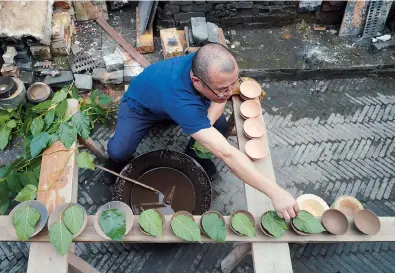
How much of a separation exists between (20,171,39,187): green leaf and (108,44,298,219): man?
114cm

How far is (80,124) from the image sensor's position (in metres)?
3.37

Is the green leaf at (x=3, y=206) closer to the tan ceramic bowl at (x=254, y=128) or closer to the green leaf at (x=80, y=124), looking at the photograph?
the green leaf at (x=80, y=124)

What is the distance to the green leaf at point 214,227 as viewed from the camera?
9.23ft

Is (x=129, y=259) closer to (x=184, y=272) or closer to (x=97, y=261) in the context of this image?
(x=97, y=261)

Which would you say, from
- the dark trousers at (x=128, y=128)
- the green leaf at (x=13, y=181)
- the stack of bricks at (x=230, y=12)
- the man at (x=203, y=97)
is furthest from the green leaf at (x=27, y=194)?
the stack of bricks at (x=230, y=12)

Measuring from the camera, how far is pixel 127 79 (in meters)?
5.03

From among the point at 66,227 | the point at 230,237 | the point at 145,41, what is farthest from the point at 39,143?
the point at 145,41

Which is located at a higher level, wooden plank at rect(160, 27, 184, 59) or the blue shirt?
the blue shirt

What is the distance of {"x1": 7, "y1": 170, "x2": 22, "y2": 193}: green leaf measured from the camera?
3748 mm

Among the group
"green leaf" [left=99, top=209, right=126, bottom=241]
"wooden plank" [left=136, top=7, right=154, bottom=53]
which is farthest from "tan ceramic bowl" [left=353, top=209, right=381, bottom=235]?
"wooden plank" [left=136, top=7, right=154, bottom=53]

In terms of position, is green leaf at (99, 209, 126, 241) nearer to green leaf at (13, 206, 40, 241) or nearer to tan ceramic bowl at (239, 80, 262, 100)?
green leaf at (13, 206, 40, 241)

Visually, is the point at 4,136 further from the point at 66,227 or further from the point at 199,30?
the point at 199,30

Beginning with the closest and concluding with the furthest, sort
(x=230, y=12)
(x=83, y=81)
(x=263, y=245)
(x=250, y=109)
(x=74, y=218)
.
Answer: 1. (x=74, y=218)
2. (x=263, y=245)
3. (x=250, y=109)
4. (x=83, y=81)
5. (x=230, y=12)

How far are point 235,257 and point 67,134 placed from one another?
185 cm
